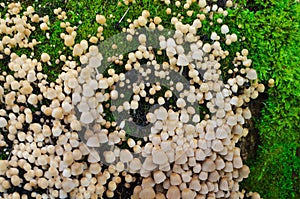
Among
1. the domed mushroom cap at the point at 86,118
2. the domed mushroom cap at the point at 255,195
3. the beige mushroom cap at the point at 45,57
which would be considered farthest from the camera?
the domed mushroom cap at the point at 255,195

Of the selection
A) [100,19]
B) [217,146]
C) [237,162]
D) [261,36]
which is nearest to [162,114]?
[217,146]

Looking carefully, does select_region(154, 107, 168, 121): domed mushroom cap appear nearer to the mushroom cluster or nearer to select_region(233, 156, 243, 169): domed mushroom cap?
the mushroom cluster

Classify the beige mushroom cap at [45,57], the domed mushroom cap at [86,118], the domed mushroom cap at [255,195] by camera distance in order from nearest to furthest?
the domed mushroom cap at [86,118], the beige mushroom cap at [45,57], the domed mushroom cap at [255,195]

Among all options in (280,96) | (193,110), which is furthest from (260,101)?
(193,110)

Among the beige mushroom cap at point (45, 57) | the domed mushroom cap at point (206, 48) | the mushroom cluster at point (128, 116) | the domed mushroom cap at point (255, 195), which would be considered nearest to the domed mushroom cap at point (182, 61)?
the mushroom cluster at point (128, 116)

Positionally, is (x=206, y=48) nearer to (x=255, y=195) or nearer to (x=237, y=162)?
(x=237, y=162)

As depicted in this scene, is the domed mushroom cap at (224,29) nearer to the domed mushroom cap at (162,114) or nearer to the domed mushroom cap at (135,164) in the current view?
the domed mushroom cap at (162,114)

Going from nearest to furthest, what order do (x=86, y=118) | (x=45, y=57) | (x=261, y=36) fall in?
1. (x=86, y=118)
2. (x=45, y=57)
3. (x=261, y=36)

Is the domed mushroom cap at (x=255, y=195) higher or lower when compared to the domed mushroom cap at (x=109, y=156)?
lower

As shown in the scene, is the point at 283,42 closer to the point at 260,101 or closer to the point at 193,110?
the point at 260,101
